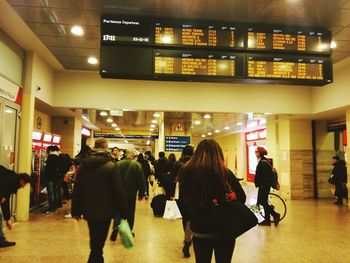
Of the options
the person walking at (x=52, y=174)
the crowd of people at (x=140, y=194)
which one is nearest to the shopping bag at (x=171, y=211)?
the crowd of people at (x=140, y=194)

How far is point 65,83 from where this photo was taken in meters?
8.46

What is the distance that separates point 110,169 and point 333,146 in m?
10.0

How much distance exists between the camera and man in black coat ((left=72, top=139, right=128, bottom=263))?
10.7 ft

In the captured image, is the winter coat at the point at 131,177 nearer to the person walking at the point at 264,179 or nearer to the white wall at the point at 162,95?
the person walking at the point at 264,179

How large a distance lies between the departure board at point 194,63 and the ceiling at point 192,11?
0.65 metres

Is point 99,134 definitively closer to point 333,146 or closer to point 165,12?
point 333,146

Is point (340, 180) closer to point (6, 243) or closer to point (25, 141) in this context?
point (25, 141)

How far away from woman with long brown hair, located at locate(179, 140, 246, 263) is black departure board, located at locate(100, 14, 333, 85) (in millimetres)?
2470

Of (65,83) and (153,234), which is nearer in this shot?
(153,234)

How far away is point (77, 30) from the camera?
5.74 meters

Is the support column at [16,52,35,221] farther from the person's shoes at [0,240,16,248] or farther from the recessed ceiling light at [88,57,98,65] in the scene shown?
the person's shoes at [0,240,16,248]

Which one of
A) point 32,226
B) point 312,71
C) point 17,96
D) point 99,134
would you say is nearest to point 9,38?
point 17,96

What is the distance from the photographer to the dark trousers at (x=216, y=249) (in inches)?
96.8

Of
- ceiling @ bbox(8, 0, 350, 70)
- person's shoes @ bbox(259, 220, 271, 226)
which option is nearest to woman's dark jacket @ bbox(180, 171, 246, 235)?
ceiling @ bbox(8, 0, 350, 70)
